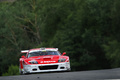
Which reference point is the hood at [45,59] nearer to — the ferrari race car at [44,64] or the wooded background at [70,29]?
the ferrari race car at [44,64]

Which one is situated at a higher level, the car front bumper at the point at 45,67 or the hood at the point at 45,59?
the hood at the point at 45,59

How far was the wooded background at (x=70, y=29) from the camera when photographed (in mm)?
46312

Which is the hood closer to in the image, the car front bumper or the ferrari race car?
the ferrari race car

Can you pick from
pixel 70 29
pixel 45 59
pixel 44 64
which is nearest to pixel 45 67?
pixel 44 64

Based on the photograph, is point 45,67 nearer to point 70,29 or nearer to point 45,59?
point 45,59

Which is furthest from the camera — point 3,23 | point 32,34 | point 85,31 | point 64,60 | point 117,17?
point 32,34

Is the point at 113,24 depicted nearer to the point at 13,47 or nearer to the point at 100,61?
the point at 100,61

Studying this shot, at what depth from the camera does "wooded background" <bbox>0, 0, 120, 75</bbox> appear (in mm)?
46312

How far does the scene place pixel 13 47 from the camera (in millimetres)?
54188

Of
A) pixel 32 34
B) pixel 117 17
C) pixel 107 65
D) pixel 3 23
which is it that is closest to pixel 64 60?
pixel 117 17

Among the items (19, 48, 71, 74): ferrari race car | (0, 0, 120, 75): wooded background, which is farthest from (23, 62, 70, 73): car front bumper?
(0, 0, 120, 75): wooded background

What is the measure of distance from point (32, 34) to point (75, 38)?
11786 millimetres

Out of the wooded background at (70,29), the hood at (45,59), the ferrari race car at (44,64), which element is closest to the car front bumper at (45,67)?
the ferrari race car at (44,64)

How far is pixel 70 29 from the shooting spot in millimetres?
49781
